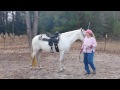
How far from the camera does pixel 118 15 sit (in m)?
29.5

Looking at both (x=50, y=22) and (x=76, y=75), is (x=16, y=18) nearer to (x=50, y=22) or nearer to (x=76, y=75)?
(x=50, y=22)

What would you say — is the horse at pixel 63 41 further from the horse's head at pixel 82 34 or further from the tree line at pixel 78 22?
the tree line at pixel 78 22

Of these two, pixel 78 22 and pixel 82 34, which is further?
pixel 78 22

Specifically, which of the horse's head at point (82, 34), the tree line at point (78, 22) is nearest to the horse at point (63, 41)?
the horse's head at point (82, 34)

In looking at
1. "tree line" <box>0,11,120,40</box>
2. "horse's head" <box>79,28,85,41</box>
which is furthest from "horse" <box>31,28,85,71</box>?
"tree line" <box>0,11,120,40</box>

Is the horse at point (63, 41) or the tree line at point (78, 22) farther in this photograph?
the tree line at point (78, 22)

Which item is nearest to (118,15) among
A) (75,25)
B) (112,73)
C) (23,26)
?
(75,25)

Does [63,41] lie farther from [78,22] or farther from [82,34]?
[78,22]

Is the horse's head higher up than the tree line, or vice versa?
the tree line

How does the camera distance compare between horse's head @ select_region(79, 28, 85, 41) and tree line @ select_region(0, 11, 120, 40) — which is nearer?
horse's head @ select_region(79, 28, 85, 41)

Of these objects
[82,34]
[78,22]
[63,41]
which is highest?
[78,22]

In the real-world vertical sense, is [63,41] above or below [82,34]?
below

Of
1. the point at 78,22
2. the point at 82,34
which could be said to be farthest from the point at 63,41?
the point at 78,22

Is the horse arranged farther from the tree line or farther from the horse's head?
the tree line
